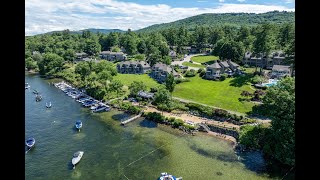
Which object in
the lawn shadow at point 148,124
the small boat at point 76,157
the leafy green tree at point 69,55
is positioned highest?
the leafy green tree at point 69,55

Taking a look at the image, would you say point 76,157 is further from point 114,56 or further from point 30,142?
point 114,56

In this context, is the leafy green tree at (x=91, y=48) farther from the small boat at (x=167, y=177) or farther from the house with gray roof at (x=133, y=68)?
the small boat at (x=167, y=177)

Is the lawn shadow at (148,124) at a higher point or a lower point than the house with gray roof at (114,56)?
lower

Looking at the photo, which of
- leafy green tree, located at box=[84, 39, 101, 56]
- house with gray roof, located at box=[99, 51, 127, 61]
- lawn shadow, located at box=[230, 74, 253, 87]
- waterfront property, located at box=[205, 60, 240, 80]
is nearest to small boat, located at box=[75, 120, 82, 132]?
lawn shadow, located at box=[230, 74, 253, 87]

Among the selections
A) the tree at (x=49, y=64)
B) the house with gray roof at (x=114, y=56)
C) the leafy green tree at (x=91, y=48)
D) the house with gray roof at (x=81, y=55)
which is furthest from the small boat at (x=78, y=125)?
the leafy green tree at (x=91, y=48)

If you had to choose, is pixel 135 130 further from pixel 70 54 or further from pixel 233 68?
pixel 70 54

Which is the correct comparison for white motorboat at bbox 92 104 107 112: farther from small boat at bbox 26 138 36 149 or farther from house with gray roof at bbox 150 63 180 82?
house with gray roof at bbox 150 63 180 82
